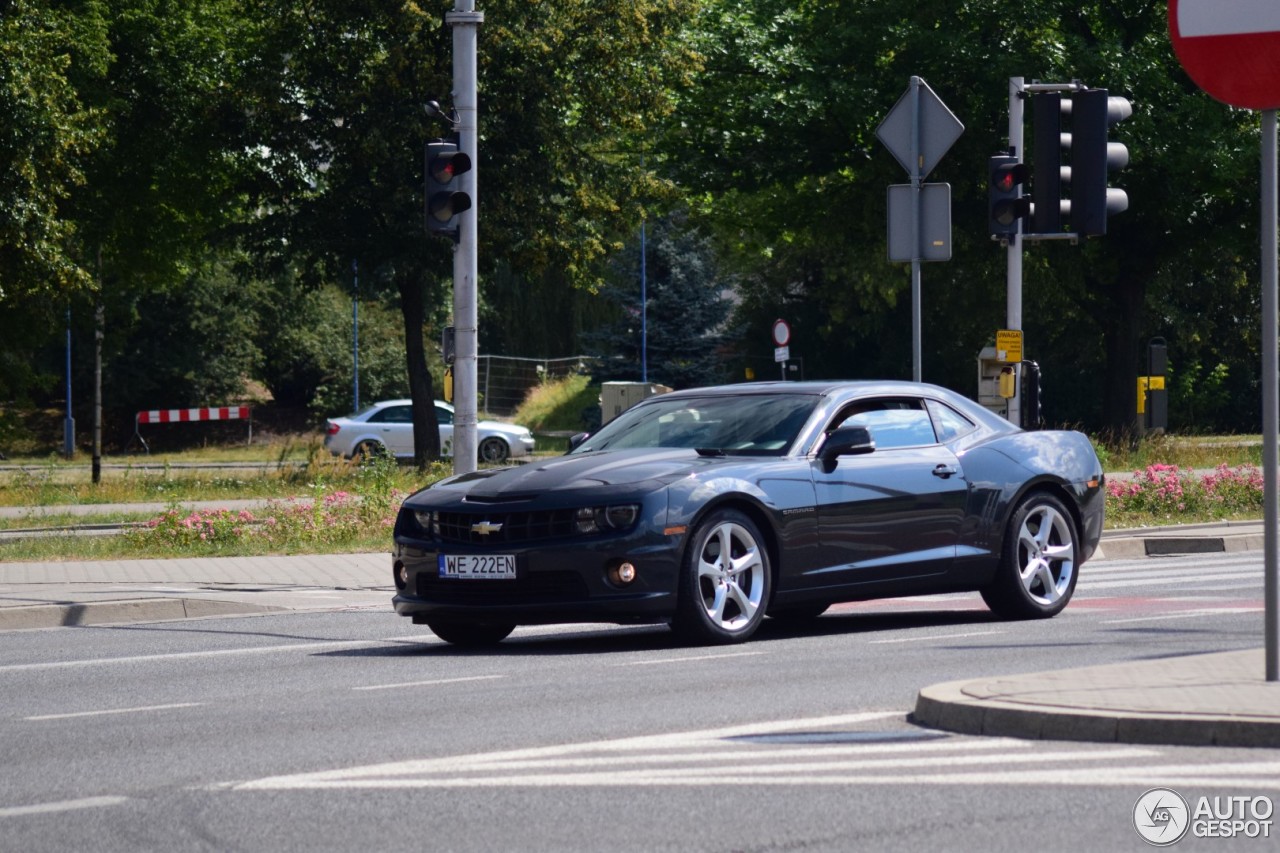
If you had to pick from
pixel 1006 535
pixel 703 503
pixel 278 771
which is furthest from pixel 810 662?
pixel 278 771

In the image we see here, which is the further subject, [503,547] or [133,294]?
[133,294]

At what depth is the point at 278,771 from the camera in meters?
6.62

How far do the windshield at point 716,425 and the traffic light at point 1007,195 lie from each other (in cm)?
719

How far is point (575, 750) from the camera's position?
695 cm

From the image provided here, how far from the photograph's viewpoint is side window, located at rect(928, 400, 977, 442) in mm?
11953

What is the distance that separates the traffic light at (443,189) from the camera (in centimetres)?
1583

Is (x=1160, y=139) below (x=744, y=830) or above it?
above

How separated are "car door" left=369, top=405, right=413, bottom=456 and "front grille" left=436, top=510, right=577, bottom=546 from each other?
34.1m

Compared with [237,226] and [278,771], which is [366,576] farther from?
[237,226]

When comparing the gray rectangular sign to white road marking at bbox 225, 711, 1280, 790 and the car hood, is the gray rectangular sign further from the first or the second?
white road marking at bbox 225, 711, 1280, 790

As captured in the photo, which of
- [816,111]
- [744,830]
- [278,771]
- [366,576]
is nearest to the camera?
[744,830]

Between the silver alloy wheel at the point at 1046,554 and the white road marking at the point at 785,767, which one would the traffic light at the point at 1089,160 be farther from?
the white road marking at the point at 785,767

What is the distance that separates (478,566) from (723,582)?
132cm

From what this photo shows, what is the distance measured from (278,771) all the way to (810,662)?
3.74 m
